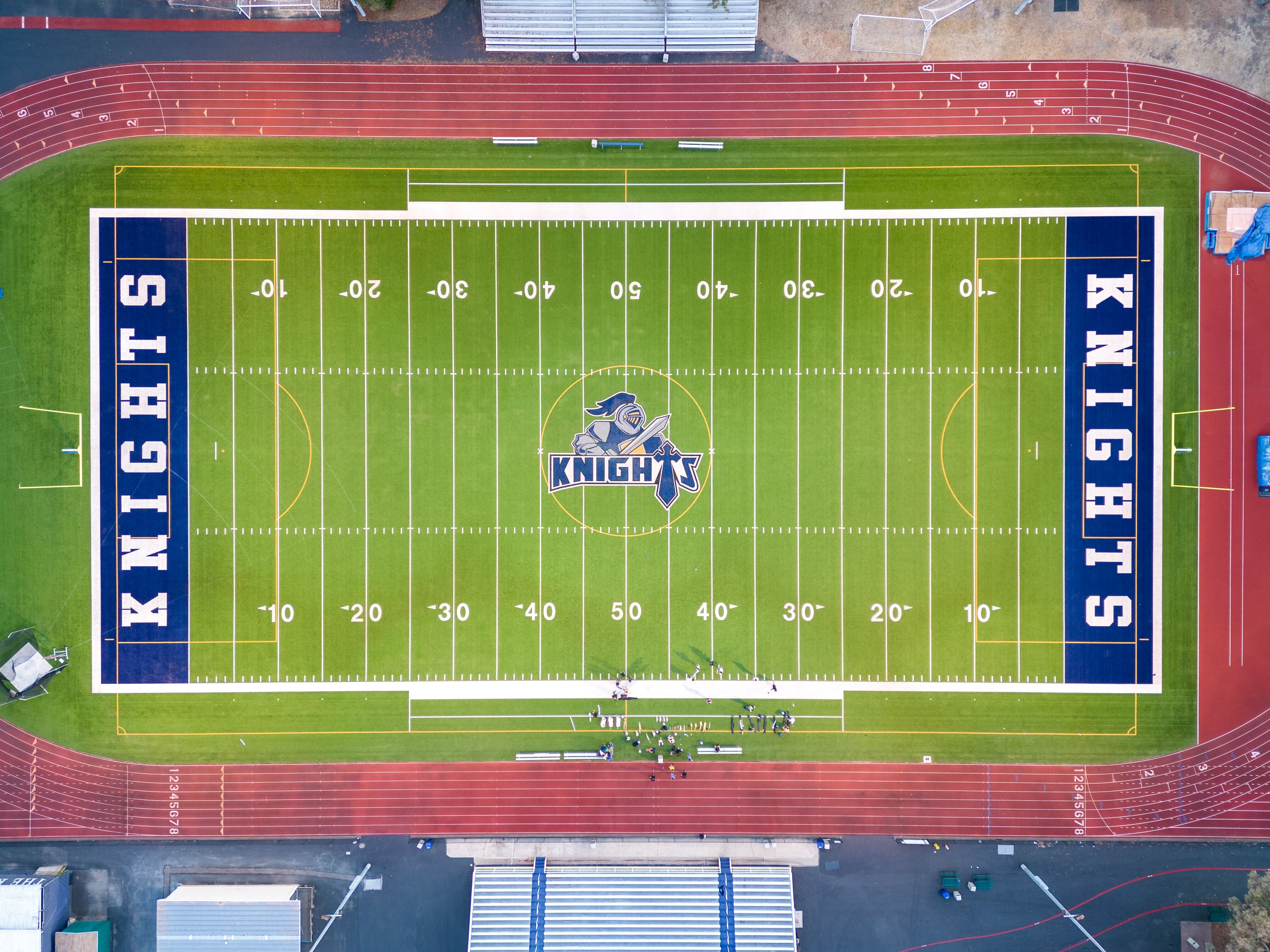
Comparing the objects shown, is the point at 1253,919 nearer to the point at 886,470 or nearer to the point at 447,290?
the point at 886,470

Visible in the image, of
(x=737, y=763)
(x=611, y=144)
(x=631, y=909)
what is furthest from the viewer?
(x=737, y=763)

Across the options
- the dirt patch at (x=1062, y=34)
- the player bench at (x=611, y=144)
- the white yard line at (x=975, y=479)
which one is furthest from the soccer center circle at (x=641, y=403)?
the dirt patch at (x=1062, y=34)

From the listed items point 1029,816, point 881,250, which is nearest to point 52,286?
point 881,250

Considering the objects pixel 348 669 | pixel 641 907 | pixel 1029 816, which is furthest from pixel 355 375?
pixel 1029 816

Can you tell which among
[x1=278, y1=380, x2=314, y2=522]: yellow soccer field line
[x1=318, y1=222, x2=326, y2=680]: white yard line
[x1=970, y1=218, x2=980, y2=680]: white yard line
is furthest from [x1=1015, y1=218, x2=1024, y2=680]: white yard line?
[x1=278, y1=380, x2=314, y2=522]: yellow soccer field line

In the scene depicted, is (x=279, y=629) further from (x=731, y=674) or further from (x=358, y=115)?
(x=358, y=115)

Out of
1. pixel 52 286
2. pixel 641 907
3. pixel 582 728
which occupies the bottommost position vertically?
pixel 641 907

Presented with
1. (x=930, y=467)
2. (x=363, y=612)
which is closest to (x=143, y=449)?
(x=363, y=612)

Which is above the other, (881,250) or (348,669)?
(881,250)
